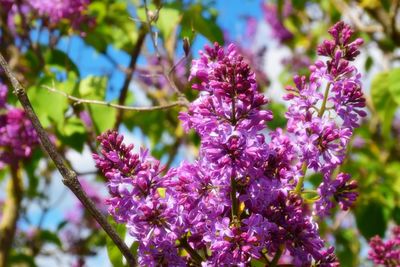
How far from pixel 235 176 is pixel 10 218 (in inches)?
94.8

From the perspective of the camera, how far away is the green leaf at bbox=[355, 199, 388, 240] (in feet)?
10.2

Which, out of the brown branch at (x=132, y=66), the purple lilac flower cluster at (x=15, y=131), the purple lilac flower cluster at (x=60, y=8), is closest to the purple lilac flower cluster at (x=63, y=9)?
the purple lilac flower cluster at (x=60, y=8)

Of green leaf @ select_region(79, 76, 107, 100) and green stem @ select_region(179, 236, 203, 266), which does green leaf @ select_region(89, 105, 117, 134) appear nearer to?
green leaf @ select_region(79, 76, 107, 100)

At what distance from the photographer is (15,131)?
7.89ft

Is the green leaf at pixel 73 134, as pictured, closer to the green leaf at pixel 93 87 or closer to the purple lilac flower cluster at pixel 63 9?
the green leaf at pixel 93 87

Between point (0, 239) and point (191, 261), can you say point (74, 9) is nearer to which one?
point (0, 239)

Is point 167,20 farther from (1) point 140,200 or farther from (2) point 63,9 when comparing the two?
(1) point 140,200

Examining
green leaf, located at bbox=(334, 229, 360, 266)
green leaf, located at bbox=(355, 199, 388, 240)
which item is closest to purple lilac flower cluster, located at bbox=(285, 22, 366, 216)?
green leaf, located at bbox=(355, 199, 388, 240)

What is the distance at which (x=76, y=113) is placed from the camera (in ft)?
8.44

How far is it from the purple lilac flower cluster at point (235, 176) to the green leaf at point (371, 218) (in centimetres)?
190

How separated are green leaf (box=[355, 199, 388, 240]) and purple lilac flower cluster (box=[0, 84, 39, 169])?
1.71 metres

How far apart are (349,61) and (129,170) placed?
54 centimetres

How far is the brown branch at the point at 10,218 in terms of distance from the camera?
10.3 ft

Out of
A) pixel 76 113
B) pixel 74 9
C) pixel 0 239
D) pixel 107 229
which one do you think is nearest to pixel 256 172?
pixel 107 229
